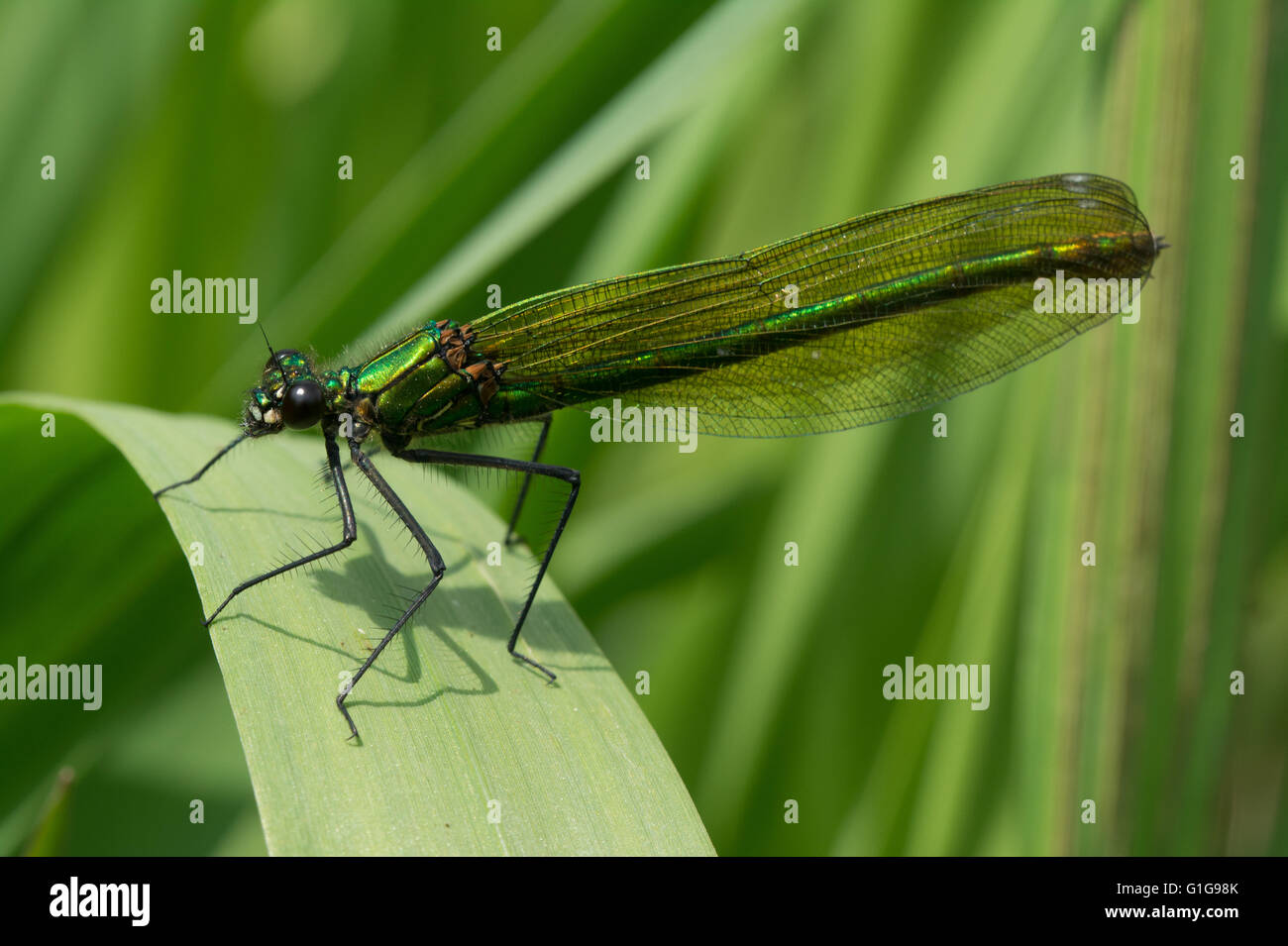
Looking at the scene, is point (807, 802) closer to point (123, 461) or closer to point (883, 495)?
point (883, 495)

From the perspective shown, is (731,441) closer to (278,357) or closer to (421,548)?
(421,548)

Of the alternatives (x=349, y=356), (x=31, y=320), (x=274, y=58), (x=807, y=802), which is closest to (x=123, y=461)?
(x=349, y=356)

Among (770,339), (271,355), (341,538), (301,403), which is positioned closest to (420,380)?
→ (301,403)

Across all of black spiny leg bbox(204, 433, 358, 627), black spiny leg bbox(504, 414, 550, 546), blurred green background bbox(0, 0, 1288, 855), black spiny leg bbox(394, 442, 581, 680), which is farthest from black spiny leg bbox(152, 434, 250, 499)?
black spiny leg bbox(504, 414, 550, 546)

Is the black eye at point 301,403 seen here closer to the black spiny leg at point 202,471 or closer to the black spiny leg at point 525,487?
the black spiny leg at point 202,471

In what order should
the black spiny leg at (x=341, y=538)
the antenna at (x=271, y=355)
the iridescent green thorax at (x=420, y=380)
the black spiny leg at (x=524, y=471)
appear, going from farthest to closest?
1. the iridescent green thorax at (x=420, y=380)
2. the antenna at (x=271, y=355)
3. the black spiny leg at (x=524, y=471)
4. the black spiny leg at (x=341, y=538)

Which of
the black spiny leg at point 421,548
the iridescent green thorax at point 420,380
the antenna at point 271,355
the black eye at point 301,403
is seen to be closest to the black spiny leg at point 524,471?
the iridescent green thorax at point 420,380
